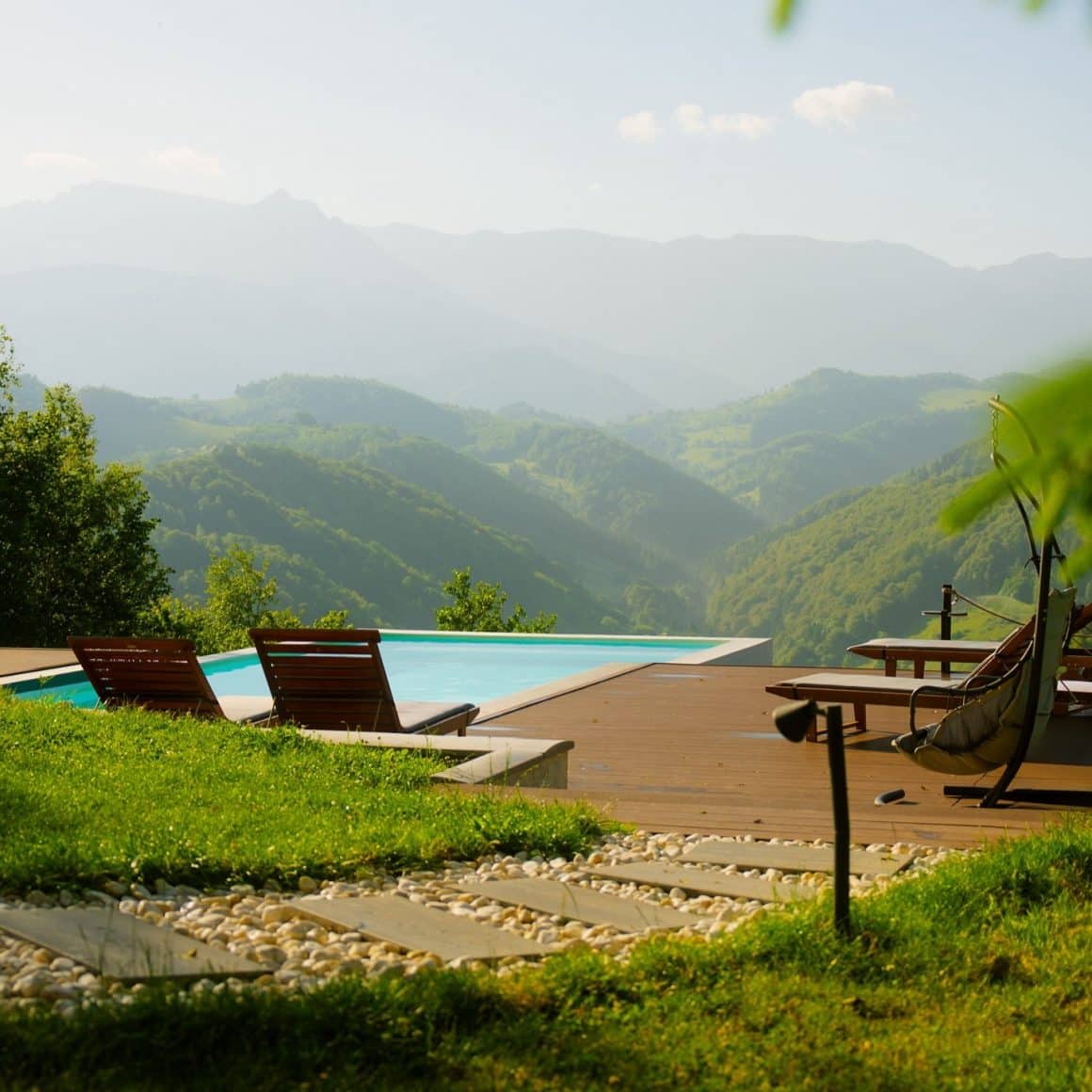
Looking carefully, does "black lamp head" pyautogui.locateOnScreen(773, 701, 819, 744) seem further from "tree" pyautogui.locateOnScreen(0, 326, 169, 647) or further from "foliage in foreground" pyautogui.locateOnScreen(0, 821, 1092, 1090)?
"tree" pyautogui.locateOnScreen(0, 326, 169, 647)

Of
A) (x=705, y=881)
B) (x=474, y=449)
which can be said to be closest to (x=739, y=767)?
(x=705, y=881)

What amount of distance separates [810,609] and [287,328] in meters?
144

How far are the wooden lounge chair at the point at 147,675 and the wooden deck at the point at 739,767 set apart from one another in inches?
68.2

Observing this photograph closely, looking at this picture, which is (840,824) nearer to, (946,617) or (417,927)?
(417,927)

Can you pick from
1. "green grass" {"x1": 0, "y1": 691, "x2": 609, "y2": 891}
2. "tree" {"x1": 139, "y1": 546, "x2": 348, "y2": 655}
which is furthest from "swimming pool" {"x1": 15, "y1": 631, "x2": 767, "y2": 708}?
"tree" {"x1": 139, "y1": 546, "x2": 348, "y2": 655}

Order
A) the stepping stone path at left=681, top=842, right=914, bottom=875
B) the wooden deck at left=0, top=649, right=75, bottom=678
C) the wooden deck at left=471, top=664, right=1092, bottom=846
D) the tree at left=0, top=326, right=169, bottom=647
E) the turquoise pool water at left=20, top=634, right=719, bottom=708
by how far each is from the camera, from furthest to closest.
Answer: the tree at left=0, top=326, right=169, bottom=647 → the turquoise pool water at left=20, top=634, right=719, bottom=708 → the wooden deck at left=0, top=649, right=75, bottom=678 → the wooden deck at left=471, top=664, right=1092, bottom=846 → the stepping stone path at left=681, top=842, right=914, bottom=875

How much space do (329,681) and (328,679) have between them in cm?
1

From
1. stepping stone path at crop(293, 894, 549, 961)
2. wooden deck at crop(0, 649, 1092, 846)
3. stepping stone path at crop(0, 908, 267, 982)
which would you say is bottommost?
wooden deck at crop(0, 649, 1092, 846)

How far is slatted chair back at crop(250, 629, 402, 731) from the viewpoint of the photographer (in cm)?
578

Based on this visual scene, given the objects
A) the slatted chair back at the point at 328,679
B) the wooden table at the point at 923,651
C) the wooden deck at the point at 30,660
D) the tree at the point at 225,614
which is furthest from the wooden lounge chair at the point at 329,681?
the tree at the point at 225,614

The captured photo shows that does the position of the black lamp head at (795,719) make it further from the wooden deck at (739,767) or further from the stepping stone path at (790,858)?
the wooden deck at (739,767)

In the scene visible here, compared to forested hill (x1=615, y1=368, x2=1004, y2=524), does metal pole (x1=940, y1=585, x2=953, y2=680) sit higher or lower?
lower

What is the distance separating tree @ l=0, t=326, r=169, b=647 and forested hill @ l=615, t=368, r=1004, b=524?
8951cm

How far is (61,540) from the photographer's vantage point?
22.3 m
